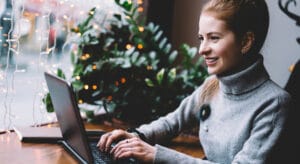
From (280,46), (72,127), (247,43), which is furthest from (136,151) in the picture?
(280,46)

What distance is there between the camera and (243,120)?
1.29 meters

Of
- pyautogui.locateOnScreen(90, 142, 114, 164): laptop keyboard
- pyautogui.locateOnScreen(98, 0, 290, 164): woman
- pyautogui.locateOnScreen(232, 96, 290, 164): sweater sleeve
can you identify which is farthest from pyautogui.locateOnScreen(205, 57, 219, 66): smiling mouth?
pyautogui.locateOnScreen(90, 142, 114, 164): laptop keyboard

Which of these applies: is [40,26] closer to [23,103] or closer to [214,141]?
[23,103]

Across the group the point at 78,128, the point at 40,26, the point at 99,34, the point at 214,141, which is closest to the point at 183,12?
the point at 99,34

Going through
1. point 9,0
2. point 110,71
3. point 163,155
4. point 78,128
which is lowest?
point 163,155

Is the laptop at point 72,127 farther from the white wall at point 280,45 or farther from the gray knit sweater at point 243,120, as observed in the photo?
the white wall at point 280,45

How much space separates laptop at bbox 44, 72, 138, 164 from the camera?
1.17m

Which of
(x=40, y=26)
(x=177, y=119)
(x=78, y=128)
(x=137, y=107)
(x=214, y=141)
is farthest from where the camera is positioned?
(x=137, y=107)

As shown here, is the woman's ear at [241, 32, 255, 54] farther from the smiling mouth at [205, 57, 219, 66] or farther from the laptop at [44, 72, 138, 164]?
the laptop at [44, 72, 138, 164]

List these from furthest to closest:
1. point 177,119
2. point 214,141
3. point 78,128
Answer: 1. point 177,119
2. point 214,141
3. point 78,128

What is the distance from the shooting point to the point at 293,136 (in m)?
1.30

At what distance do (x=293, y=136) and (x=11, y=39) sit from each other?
1184 mm

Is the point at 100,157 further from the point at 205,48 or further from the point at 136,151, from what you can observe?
the point at 205,48

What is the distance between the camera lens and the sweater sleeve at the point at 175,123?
159cm
